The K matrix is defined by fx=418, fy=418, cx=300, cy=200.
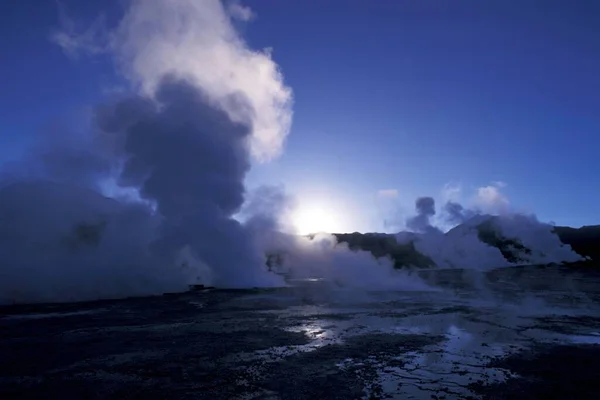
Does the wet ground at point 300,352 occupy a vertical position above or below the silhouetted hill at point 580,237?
below

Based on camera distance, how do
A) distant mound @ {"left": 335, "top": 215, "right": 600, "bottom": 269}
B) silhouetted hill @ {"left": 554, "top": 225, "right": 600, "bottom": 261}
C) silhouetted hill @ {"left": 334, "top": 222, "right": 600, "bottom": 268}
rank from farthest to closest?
silhouetted hill @ {"left": 554, "top": 225, "right": 600, "bottom": 261}
silhouetted hill @ {"left": 334, "top": 222, "right": 600, "bottom": 268}
distant mound @ {"left": 335, "top": 215, "right": 600, "bottom": 269}

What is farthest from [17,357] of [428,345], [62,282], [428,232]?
[428,232]

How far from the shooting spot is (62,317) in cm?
2053

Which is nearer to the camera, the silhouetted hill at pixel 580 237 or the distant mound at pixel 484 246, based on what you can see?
the distant mound at pixel 484 246

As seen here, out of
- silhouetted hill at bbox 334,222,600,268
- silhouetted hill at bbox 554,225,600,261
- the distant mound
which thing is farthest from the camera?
silhouetted hill at bbox 554,225,600,261

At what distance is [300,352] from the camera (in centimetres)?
1286

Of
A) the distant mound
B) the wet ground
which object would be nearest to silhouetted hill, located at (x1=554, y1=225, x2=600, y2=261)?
the distant mound

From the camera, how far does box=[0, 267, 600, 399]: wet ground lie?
9.39 meters

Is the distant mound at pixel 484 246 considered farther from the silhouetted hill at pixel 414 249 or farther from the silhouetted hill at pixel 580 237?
the silhouetted hill at pixel 580 237

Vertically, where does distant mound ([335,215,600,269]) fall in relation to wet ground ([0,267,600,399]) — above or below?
above

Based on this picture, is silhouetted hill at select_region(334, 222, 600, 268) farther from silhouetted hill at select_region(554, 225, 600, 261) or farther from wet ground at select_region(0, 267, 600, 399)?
wet ground at select_region(0, 267, 600, 399)

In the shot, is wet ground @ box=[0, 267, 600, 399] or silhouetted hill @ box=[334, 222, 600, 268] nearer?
wet ground @ box=[0, 267, 600, 399]

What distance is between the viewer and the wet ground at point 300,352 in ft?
30.8

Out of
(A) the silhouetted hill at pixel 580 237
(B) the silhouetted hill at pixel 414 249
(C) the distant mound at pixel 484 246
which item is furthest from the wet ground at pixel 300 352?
(A) the silhouetted hill at pixel 580 237
